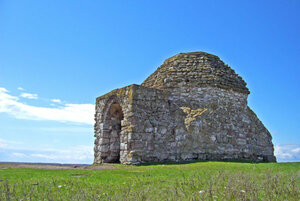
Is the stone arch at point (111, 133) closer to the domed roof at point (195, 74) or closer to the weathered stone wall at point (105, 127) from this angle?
the weathered stone wall at point (105, 127)

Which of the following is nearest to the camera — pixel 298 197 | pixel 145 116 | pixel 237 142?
pixel 298 197

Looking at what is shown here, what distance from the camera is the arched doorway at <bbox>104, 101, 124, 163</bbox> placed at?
14.6 metres

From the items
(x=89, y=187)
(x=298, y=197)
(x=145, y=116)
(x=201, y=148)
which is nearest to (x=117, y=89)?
(x=145, y=116)

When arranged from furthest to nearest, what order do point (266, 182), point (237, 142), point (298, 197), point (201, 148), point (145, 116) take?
point (237, 142) < point (201, 148) < point (145, 116) < point (266, 182) < point (298, 197)

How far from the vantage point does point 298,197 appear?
478 cm

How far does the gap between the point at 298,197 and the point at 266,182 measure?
0.96 metres

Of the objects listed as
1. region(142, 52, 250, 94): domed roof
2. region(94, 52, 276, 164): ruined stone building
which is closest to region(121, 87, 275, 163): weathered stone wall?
region(94, 52, 276, 164): ruined stone building

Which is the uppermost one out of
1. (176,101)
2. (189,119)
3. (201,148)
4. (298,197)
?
(176,101)

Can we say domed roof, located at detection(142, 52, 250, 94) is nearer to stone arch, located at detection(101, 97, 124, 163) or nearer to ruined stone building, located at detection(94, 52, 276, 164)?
ruined stone building, located at detection(94, 52, 276, 164)

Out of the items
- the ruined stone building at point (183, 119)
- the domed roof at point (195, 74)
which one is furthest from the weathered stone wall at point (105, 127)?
the domed roof at point (195, 74)

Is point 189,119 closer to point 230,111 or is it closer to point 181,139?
point 181,139

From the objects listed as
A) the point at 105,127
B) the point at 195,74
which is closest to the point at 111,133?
the point at 105,127

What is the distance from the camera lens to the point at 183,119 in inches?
533

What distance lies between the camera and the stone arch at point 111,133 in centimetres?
1452
